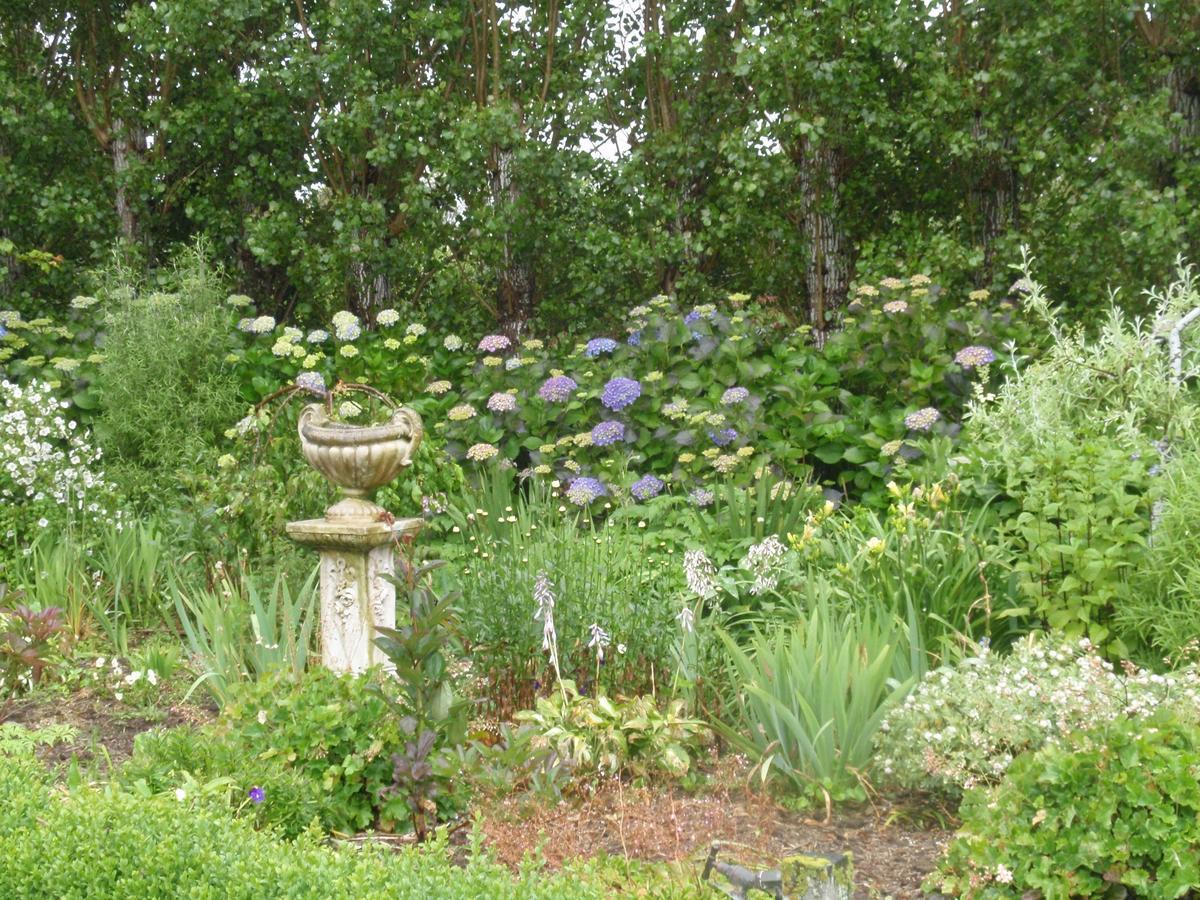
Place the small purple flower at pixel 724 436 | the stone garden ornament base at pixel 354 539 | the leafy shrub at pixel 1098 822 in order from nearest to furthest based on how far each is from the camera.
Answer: the leafy shrub at pixel 1098 822, the stone garden ornament base at pixel 354 539, the small purple flower at pixel 724 436

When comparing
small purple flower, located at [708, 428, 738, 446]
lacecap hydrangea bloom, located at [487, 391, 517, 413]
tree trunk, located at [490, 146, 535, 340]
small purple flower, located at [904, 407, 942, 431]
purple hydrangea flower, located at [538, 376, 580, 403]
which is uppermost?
tree trunk, located at [490, 146, 535, 340]

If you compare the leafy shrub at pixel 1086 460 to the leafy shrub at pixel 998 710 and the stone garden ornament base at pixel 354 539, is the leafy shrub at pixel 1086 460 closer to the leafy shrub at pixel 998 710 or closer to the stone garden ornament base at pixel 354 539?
the leafy shrub at pixel 998 710

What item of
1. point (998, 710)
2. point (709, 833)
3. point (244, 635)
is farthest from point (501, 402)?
point (998, 710)

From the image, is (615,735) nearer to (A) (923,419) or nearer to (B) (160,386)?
(A) (923,419)

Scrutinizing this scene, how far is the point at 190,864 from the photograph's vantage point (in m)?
2.91

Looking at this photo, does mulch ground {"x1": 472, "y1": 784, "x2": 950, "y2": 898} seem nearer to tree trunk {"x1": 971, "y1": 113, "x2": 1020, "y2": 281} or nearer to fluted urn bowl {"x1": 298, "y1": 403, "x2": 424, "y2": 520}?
fluted urn bowl {"x1": 298, "y1": 403, "x2": 424, "y2": 520}

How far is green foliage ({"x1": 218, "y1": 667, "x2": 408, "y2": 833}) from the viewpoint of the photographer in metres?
3.78

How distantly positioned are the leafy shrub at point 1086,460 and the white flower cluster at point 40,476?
4.45 m

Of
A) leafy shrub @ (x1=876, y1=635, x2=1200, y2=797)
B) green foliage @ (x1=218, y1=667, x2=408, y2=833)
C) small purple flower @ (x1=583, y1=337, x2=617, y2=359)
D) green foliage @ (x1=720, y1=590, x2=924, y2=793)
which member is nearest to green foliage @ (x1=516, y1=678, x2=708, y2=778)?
green foliage @ (x1=720, y1=590, x2=924, y2=793)

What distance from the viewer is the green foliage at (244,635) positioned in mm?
4902

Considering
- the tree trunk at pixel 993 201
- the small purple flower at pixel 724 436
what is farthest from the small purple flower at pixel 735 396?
the tree trunk at pixel 993 201

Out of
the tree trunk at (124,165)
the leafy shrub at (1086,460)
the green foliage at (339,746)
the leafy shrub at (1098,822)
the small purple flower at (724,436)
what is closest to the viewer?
the leafy shrub at (1098,822)

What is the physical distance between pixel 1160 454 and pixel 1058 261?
4654 millimetres

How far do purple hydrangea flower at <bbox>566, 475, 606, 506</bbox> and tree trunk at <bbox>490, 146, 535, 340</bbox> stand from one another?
3161mm
